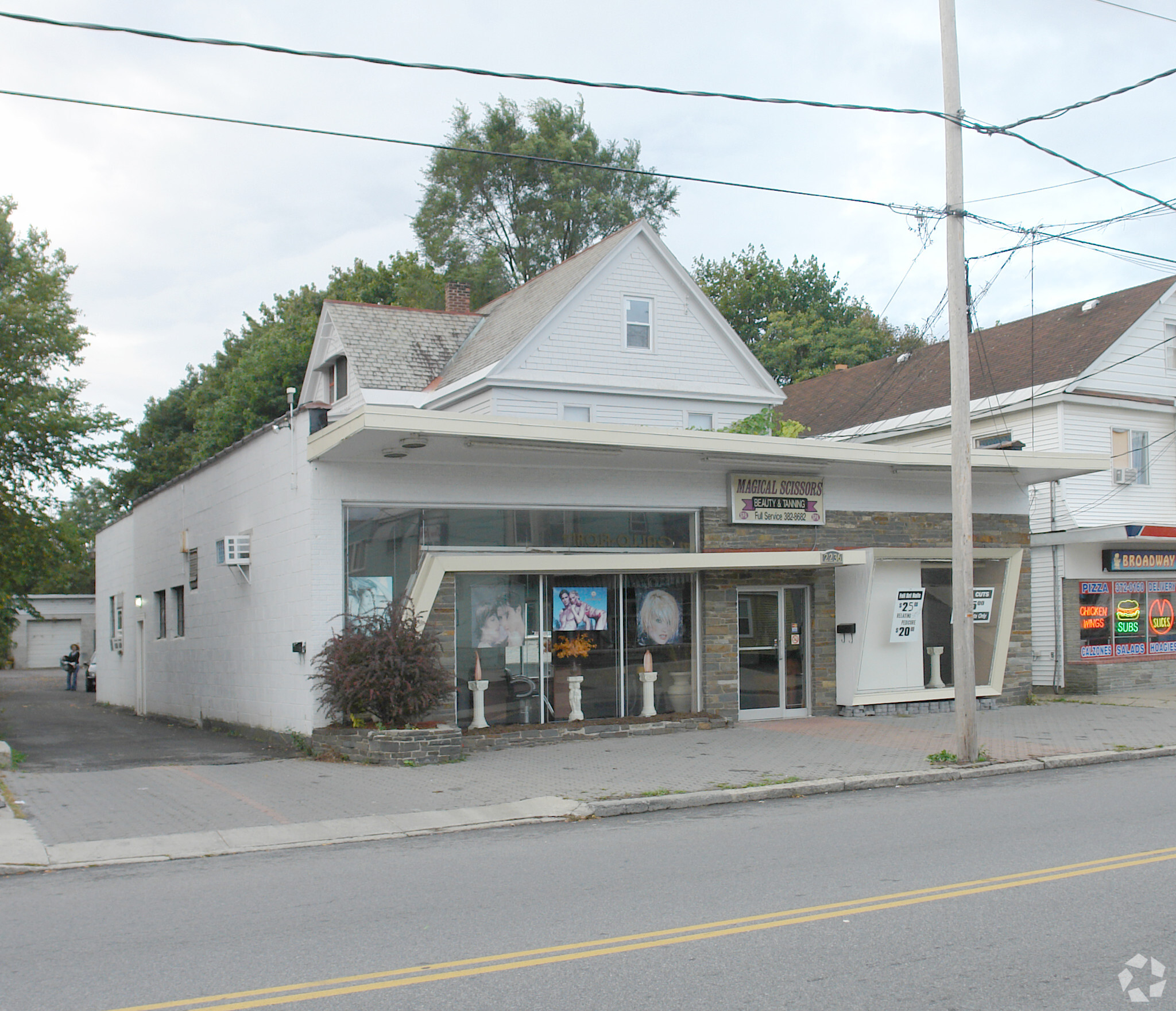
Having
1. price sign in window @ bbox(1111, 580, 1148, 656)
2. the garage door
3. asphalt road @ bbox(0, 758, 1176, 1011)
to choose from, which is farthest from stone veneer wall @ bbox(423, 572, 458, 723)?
the garage door

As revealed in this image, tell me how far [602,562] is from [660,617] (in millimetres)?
1794

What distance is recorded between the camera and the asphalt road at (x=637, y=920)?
529cm

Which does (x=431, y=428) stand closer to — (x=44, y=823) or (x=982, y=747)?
(x=44, y=823)

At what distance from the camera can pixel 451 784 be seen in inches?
485

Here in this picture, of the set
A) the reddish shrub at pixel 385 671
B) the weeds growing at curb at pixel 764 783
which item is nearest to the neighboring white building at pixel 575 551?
the reddish shrub at pixel 385 671

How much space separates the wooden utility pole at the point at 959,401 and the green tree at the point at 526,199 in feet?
108

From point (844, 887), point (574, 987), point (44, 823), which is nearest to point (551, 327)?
point (44, 823)

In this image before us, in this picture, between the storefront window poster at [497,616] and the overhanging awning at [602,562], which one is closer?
the overhanging awning at [602,562]

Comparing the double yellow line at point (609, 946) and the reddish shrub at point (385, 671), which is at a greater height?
the reddish shrub at point (385, 671)

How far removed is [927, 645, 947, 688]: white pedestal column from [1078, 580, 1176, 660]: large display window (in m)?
4.77

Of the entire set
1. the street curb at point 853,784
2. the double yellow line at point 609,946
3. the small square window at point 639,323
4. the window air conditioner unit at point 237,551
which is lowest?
the street curb at point 853,784

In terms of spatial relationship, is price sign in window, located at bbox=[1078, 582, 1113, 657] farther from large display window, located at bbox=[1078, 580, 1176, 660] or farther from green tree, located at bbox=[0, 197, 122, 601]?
green tree, located at bbox=[0, 197, 122, 601]

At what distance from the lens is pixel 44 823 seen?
1020 centimetres

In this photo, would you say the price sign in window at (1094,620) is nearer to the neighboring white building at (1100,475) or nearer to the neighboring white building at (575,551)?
the neighboring white building at (1100,475)
